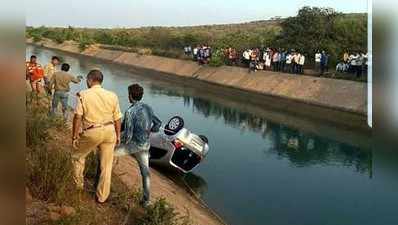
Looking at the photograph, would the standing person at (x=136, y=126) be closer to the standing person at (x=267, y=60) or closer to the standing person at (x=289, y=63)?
the standing person at (x=289, y=63)

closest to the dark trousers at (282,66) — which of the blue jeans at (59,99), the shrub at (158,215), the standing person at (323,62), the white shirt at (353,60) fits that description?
the standing person at (323,62)

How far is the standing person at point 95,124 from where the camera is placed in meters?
5.80

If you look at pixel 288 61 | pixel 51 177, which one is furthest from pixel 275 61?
pixel 51 177

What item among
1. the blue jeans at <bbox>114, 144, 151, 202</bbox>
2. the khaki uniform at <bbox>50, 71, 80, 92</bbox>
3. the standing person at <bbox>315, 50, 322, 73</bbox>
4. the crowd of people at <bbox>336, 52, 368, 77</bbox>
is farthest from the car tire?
the standing person at <bbox>315, 50, 322, 73</bbox>

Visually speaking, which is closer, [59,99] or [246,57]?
[59,99]

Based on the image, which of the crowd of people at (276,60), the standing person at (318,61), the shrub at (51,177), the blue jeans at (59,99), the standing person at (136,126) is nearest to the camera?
the shrub at (51,177)

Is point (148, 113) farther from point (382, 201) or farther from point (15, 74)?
point (382, 201)

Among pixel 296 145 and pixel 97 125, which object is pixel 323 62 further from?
pixel 97 125

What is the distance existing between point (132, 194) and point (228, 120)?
1576cm

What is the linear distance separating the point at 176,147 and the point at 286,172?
3.77 meters

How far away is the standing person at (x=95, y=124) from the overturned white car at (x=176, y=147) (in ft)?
17.0

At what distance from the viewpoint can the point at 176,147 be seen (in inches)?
448

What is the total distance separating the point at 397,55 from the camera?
190 cm

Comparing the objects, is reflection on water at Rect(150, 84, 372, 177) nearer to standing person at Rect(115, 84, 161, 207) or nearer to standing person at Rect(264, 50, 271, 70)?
standing person at Rect(115, 84, 161, 207)
